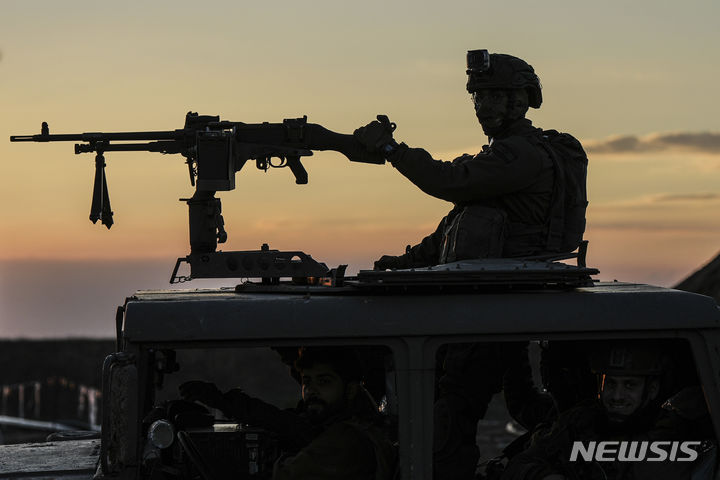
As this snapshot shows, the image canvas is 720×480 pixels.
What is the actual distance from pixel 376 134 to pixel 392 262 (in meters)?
1.05

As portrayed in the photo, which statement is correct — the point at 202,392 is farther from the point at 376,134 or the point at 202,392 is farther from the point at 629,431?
the point at 629,431

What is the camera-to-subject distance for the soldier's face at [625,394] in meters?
5.26

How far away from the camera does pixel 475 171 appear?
580 cm

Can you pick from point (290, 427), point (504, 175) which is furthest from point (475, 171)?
point (290, 427)

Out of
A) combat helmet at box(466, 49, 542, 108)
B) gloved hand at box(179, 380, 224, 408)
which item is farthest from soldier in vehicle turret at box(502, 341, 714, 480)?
combat helmet at box(466, 49, 542, 108)

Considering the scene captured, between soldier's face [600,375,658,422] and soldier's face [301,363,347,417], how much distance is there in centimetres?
109

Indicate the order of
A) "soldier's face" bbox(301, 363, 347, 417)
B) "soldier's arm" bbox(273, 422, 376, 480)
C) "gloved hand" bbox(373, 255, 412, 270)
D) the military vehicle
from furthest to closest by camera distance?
"gloved hand" bbox(373, 255, 412, 270) → "soldier's face" bbox(301, 363, 347, 417) → "soldier's arm" bbox(273, 422, 376, 480) → the military vehicle

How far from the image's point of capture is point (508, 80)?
618 cm

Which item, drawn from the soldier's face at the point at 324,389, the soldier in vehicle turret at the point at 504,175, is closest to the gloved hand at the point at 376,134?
the soldier in vehicle turret at the point at 504,175

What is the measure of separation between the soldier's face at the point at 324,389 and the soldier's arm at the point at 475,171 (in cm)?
99

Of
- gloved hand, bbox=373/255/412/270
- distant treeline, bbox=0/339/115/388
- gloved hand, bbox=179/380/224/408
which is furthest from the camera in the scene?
distant treeline, bbox=0/339/115/388

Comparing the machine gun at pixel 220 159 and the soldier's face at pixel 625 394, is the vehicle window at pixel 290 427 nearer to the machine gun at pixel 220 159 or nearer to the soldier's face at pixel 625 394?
the machine gun at pixel 220 159

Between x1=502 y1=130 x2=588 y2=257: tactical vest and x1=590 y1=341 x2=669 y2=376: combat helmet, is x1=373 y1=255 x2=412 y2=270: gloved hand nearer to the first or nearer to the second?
x1=502 y1=130 x2=588 y2=257: tactical vest

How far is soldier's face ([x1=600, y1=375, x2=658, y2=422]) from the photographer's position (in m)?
5.26
